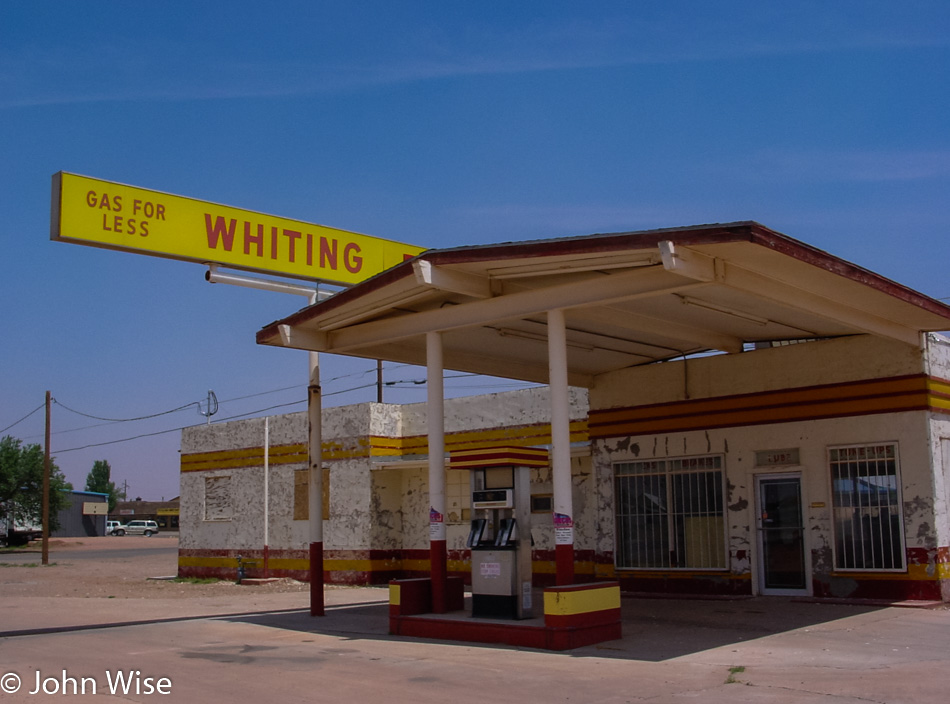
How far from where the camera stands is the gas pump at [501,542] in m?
12.7

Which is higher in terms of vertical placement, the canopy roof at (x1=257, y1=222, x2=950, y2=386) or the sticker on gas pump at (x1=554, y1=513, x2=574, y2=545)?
the canopy roof at (x1=257, y1=222, x2=950, y2=386)

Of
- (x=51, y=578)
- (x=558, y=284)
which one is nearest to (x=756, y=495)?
(x=558, y=284)

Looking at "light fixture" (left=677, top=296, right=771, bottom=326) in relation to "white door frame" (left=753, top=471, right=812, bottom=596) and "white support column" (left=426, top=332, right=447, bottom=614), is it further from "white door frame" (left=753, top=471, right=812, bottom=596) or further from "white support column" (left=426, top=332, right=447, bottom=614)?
"white support column" (left=426, top=332, right=447, bottom=614)

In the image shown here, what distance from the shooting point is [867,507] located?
49.8 ft

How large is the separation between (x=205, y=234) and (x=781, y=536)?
10.7 m

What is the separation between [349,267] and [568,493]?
6923mm

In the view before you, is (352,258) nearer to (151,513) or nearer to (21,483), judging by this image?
(21,483)

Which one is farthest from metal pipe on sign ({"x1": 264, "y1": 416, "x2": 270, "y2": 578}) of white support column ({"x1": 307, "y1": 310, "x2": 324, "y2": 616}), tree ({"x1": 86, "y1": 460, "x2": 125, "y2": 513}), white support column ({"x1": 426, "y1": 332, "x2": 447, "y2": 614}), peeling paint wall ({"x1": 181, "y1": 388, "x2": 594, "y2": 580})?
tree ({"x1": 86, "y1": 460, "x2": 125, "y2": 513})

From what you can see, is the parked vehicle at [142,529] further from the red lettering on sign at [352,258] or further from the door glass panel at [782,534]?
the door glass panel at [782,534]

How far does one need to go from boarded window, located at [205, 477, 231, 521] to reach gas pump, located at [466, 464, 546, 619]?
16.2m

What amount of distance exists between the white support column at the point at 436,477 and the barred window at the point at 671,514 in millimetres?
5544

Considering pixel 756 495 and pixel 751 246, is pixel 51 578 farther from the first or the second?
pixel 751 246

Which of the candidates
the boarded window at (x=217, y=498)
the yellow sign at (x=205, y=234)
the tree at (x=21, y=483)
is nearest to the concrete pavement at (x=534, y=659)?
the yellow sign at (x=205, y=234)

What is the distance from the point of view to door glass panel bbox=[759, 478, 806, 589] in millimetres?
15969
